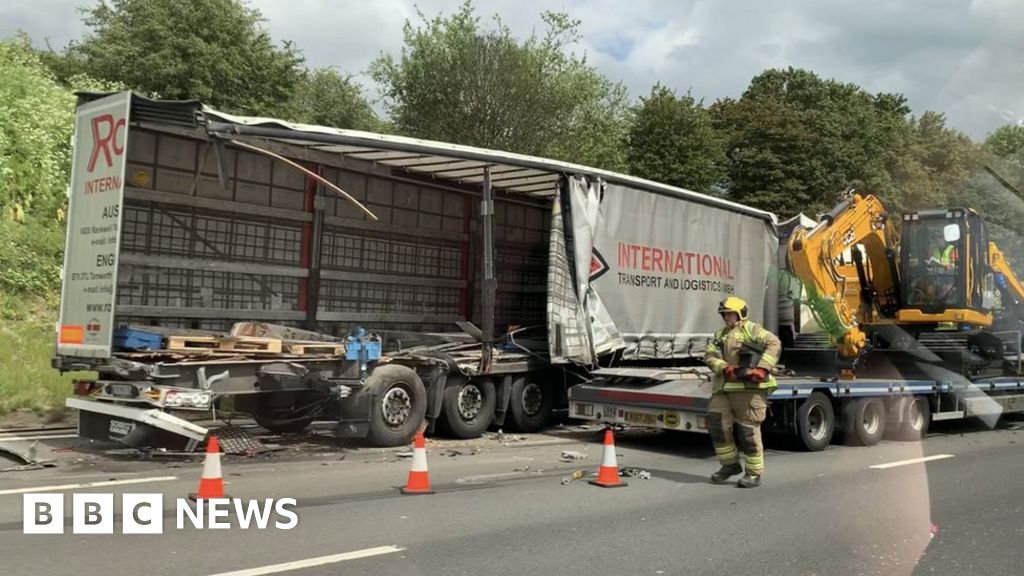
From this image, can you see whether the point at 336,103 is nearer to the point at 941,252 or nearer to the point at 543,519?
the point at 941,252

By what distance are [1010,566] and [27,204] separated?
19.6 metres

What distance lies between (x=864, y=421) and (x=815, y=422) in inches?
45.2

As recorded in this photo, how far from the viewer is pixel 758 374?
25.4 ft

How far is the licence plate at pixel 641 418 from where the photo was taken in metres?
10.1

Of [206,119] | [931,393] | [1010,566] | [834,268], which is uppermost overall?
[206,119]

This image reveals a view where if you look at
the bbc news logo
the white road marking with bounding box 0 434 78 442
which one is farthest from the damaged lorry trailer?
the bbc news logo

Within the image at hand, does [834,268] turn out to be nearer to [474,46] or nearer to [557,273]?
[557,273]

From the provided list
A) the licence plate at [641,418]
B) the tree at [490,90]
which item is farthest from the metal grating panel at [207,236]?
the tree at [490,90]

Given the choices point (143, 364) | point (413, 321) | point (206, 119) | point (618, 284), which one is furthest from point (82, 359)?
point (618, 284)

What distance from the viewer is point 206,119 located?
8.31 meters

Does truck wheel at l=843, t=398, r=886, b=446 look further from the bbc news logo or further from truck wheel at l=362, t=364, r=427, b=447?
the bbc news logo

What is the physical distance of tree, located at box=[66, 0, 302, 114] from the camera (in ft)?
94.6

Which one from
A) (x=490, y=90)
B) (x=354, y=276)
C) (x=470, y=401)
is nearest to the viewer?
(x=470, y=401)

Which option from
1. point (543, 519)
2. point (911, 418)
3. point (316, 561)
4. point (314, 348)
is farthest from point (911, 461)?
point (316, 561)
